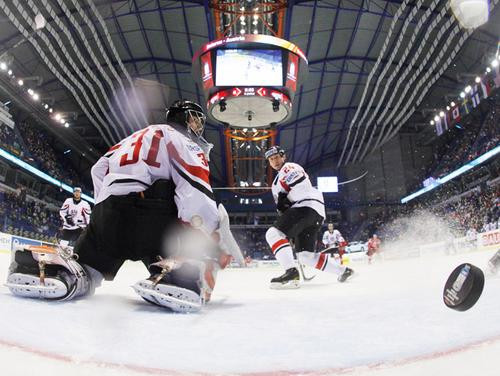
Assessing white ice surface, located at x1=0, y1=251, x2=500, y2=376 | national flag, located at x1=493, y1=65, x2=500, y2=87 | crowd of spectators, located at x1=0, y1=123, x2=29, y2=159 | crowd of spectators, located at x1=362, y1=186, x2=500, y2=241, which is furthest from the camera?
crowd of spectators, located at x1=362, y1=186, x2=500, y2=241

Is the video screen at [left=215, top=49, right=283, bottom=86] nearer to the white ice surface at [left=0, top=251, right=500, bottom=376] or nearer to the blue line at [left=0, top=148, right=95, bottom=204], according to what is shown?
the white ice surface at [left=0, top=251, right=500, bottom=376]

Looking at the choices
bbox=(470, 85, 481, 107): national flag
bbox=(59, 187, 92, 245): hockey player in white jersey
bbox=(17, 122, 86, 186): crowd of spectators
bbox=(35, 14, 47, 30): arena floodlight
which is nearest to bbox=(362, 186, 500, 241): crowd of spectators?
bbox=(470, 85, 481, 107): national flag

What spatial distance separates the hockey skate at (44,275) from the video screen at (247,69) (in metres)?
6.82

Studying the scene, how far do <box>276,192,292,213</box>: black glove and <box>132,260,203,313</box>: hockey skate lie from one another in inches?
76.4

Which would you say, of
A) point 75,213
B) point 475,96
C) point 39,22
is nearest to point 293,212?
point 75,213

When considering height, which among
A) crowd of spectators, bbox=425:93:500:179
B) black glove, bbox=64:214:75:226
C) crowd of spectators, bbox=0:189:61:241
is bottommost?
black glove, bbox=64:214:75:226

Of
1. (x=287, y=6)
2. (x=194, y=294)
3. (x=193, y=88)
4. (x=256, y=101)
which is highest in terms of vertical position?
(x=193, y=88)

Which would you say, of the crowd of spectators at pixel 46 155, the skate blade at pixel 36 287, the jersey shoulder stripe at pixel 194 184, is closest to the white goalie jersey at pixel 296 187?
the jersey shoulder stripe at pixel 194 184

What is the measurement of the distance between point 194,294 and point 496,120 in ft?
63.2

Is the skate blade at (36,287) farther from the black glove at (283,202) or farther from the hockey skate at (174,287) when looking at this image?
the black glove at (283,202)

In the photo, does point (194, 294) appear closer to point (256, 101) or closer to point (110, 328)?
point (110, 328)

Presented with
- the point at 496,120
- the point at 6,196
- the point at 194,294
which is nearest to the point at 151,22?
the point at 6,196

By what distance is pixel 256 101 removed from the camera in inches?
317

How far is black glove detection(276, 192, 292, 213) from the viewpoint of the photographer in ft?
10.7
